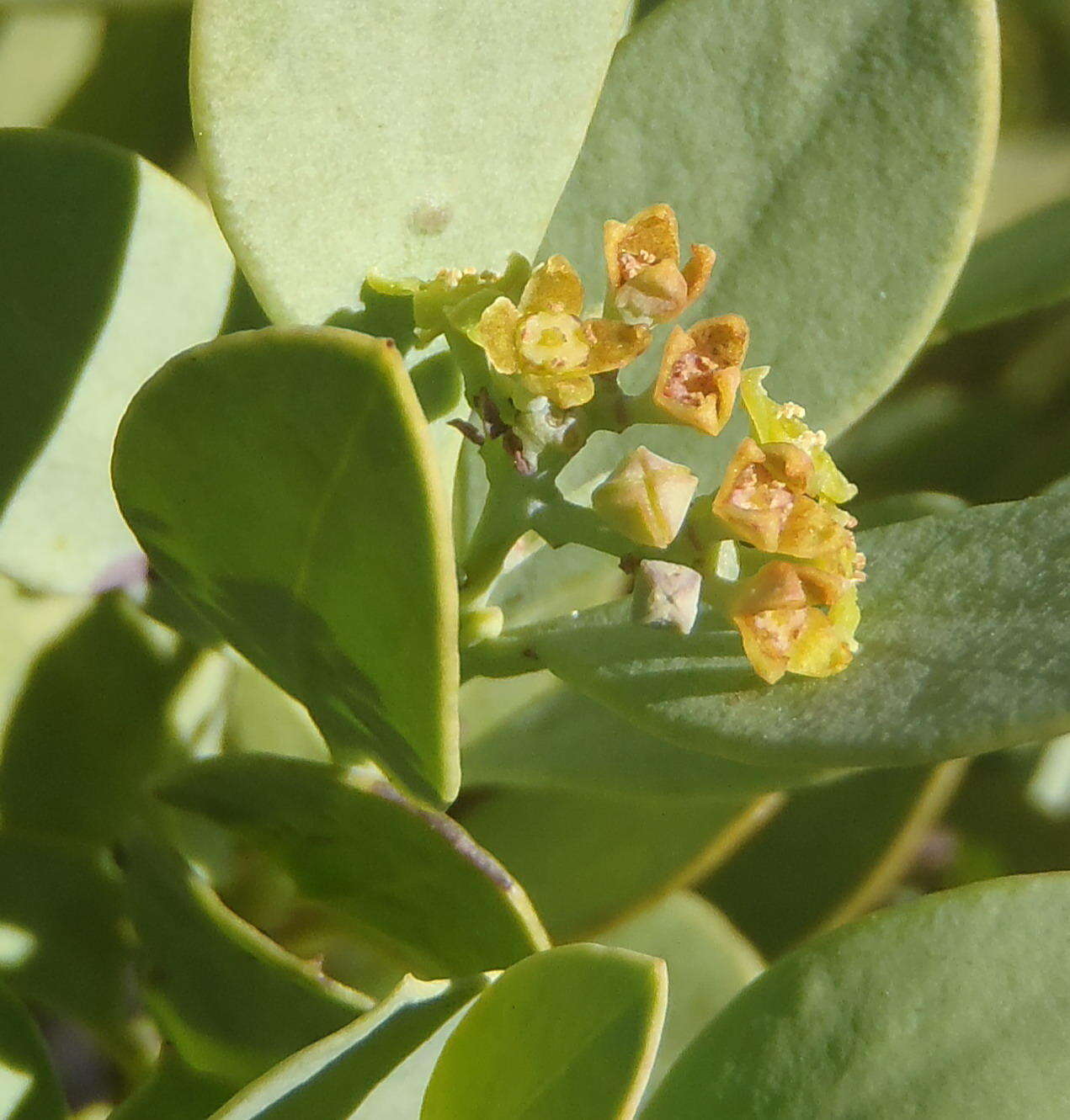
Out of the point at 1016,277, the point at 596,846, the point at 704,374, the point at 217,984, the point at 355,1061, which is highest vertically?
the point at 704,374

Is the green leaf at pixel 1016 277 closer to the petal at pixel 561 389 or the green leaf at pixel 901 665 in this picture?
the green leaf at pixel 901 665

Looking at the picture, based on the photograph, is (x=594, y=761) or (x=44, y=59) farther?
(x=44, y=59)

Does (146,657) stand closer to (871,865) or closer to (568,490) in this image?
(568,490)

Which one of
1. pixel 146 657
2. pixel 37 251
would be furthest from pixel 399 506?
pixel 146 657

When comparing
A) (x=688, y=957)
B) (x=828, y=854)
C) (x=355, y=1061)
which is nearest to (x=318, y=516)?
(x=355, y=1061)

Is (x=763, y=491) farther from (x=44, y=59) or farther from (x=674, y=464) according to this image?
(x=44, y=59)

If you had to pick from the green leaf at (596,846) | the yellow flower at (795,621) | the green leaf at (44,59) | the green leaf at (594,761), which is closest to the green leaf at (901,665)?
the yellow flower at (795,621)

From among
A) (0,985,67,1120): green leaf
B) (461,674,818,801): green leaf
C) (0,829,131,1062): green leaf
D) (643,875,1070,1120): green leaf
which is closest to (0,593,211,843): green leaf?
(0,829,131,1062): green leaf
